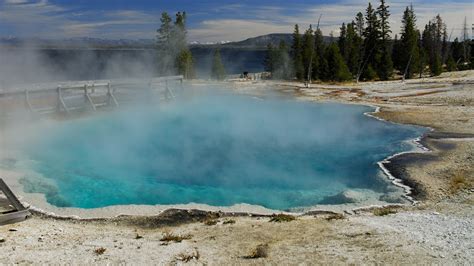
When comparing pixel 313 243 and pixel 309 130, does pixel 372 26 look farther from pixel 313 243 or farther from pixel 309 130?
pixel 313 243

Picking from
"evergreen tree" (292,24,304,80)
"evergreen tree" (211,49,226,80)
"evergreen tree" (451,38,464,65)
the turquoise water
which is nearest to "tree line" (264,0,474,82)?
"evergreen tree" (292,24,304,80)

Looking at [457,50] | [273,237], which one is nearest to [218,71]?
[273,237]

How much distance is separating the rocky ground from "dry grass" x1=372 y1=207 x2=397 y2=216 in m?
0.02

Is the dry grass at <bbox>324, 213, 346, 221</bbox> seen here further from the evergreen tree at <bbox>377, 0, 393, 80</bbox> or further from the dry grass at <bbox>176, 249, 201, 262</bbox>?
the evergreen tree at <bbox>377, 0, 393, 80</bbox>

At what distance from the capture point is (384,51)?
4981cm

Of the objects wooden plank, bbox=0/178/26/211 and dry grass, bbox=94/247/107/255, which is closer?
dry grass, bbox=94/247/107/255

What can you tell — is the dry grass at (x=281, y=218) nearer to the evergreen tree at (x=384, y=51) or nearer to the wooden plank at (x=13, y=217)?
the wooden plank at (x=13, y=217)

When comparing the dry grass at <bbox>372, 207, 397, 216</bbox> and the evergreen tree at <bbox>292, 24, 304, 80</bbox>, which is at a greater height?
the evergreen tree at <bbox>292, 24, 304, 80</bbox>

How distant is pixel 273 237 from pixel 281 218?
120 centimetres

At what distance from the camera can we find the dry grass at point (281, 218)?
8.51 meters

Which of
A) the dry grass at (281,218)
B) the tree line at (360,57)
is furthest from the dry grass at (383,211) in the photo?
the tree line at (360,57)

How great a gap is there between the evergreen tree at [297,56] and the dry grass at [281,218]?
44154mm

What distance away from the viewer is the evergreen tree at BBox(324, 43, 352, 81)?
1813 inches

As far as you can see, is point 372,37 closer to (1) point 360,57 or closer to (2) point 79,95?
(1) point 360,57
